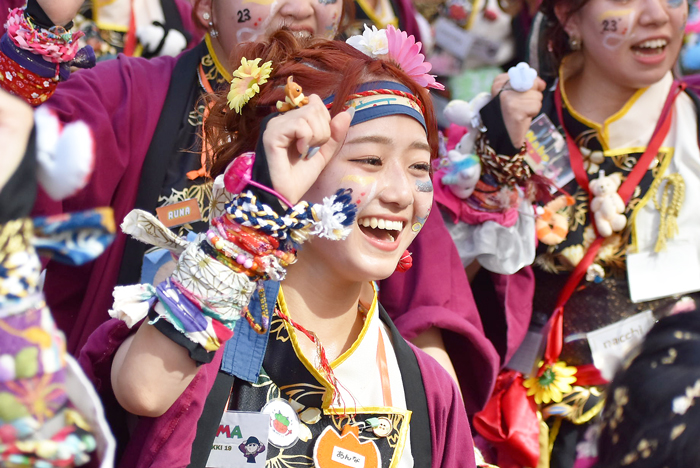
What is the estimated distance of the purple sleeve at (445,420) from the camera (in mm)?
1784

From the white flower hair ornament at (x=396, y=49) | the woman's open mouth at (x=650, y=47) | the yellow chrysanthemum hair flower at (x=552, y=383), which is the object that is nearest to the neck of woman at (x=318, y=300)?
the white flower hair ornament at (x=396, y=49)

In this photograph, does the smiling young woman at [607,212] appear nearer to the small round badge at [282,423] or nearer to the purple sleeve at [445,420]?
the purple sleeve at [445,420]

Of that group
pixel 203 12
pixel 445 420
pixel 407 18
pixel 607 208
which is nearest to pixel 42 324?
pixel 445 420

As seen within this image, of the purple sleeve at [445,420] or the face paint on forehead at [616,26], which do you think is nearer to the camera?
the purple sleeve at [445,420]

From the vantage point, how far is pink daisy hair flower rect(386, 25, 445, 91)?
180 cm

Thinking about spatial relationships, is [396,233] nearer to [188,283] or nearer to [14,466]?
[188,283]

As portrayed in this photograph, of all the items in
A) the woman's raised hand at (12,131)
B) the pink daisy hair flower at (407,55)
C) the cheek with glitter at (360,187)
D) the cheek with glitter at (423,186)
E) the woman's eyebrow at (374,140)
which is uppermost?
the woman's raised hand at (12,131)

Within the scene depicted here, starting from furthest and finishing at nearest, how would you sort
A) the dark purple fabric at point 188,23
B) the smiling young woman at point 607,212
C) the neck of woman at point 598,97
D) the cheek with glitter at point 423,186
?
the dark purple fabric at point 188,23, the neck of woman at point 598,97, the smiling young woman at point 607,212, the cheek with glitter at point 423,186

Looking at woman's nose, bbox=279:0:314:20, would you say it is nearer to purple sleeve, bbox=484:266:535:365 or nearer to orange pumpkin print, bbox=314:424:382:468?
purple sleeve, bbox=484:266:535:365

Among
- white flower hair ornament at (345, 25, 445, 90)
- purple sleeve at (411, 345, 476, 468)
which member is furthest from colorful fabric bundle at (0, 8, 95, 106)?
purple sleeve at (411, 345, 476, 468)

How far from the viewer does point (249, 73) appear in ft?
5.47

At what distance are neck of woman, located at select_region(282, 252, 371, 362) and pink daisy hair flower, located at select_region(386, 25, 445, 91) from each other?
484 millimetres

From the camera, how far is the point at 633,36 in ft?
9.11

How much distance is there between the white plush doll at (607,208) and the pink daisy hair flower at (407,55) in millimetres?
1158
